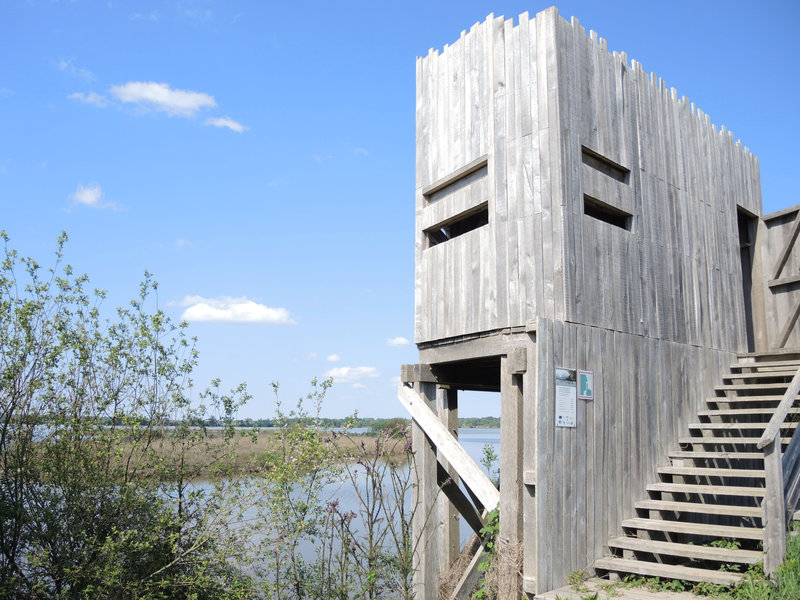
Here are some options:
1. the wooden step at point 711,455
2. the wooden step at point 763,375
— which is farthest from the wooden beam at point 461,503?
the wooden step at point 763,375

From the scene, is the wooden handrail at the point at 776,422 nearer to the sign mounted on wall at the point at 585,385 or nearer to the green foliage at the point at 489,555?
the sign mounted on wall at the point at 585,385

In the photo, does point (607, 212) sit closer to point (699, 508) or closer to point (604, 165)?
point (604, 165)

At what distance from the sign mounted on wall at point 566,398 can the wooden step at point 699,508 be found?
150 cm

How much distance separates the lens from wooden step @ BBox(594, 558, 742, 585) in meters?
5.87

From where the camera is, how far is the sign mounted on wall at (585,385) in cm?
690

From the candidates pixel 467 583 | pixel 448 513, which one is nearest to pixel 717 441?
pixel 467 583

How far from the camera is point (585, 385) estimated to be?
6.96m

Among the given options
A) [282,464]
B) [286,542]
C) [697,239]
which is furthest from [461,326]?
[697,239]

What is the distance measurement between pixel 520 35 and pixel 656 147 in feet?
8.35

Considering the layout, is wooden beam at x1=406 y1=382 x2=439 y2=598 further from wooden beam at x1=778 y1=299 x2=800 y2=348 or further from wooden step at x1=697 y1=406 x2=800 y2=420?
wooden beam at x1=778 y1=299 x2=800 y2=348

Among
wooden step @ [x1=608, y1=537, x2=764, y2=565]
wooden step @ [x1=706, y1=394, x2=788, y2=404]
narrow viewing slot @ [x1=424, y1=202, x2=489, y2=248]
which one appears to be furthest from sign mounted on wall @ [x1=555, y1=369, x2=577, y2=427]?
wooden step @ [x1=706, y1=394, x2=788, y2=404]

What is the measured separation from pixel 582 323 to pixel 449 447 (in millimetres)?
2089

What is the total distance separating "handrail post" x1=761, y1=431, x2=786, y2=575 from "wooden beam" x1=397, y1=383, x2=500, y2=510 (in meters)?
2.48

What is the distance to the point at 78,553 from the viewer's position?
6375 mm
